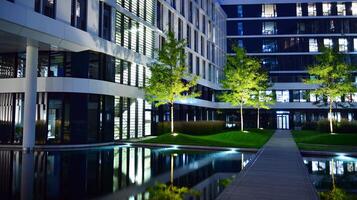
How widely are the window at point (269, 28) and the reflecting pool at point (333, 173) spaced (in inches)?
1891

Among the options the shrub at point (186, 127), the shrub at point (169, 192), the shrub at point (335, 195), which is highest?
the shrub at point (186, 127)

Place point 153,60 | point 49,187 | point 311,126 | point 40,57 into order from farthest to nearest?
point 311,126, point 153,60, point 40,57, point 49,187

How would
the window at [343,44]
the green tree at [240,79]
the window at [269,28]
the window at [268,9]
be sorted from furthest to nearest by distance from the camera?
the window at [268,9] → the window at [269,28] → the window at [343,44] → the green tree at [240,79]

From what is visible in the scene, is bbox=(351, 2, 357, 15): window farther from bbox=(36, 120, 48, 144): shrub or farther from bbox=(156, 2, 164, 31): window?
bbox=(36, 120, 48, 144): shrub

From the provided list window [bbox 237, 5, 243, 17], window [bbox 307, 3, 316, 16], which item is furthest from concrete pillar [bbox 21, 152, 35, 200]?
window [bbox 307, 3, 316, 16]

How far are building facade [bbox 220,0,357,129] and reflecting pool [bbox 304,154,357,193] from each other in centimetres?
4321

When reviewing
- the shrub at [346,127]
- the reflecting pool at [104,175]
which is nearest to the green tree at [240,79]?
the shrub at [346,127]

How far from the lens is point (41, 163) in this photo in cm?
1485

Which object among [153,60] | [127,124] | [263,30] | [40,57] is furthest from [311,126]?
[40,57]

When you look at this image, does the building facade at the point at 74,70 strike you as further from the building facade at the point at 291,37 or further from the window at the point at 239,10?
the window at the point at 239,10

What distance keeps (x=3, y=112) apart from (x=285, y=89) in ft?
154

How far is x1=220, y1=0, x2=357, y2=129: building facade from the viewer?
58062mm

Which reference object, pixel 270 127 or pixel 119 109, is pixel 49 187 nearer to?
pixel 119 109

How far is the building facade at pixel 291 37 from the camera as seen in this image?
58062mm
